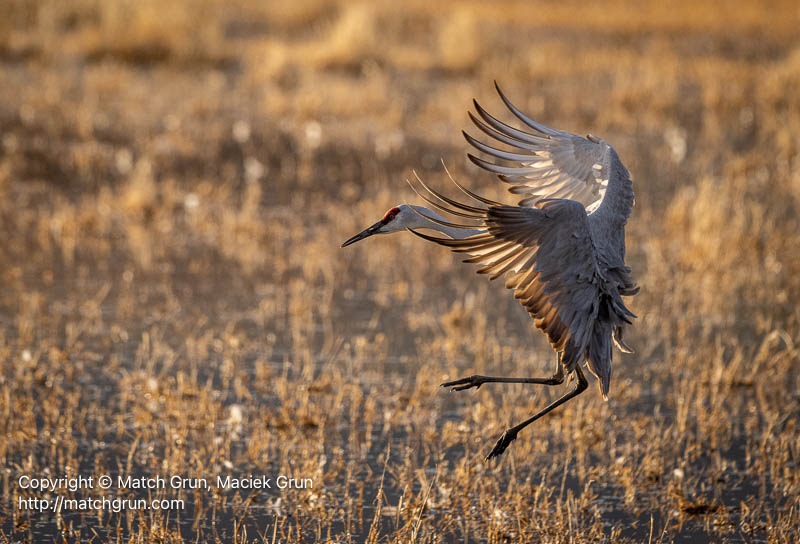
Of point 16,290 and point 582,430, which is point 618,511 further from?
point 16,290

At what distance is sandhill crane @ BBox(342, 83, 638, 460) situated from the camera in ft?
15.1

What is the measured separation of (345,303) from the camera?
805cm

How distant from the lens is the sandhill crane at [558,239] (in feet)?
15.1

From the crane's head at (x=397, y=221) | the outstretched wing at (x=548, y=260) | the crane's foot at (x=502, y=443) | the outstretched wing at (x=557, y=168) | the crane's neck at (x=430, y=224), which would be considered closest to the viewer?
the outstretched wing at (x=548, y=260)

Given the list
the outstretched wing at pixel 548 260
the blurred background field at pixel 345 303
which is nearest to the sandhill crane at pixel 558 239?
the outstretched wing at pixel 548 260

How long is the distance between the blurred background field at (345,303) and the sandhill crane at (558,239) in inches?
26.7

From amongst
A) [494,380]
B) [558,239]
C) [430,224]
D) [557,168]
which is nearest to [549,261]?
[558,239]

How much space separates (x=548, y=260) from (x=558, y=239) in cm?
11

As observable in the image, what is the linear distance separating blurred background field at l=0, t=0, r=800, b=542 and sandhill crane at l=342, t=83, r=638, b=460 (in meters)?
0.68

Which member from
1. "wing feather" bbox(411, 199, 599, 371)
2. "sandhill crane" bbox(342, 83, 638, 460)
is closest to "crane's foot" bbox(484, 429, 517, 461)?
"sandhill crane" bbox(342, 83, 638, 460)

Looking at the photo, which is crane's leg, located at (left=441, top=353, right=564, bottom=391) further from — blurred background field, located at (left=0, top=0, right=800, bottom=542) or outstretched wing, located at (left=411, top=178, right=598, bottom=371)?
blurred background field, located at (left=0, top=0, right=800, bottom=542)

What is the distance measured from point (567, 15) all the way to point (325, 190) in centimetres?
1671

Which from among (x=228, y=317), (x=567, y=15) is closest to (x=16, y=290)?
(x=228, y=317)

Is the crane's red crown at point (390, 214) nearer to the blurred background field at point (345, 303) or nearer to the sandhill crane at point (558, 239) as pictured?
the sandhill crane at point (558, 239)
